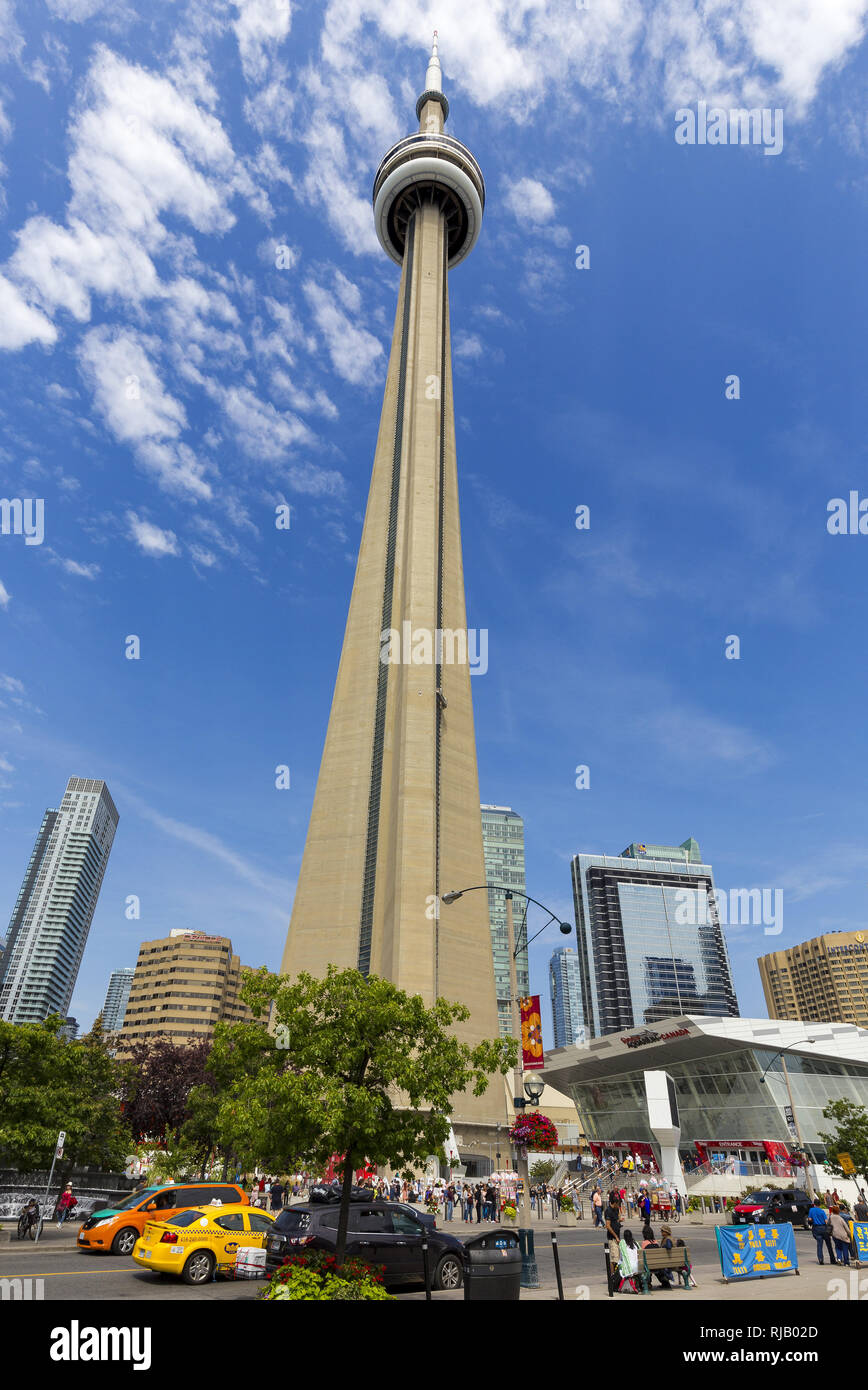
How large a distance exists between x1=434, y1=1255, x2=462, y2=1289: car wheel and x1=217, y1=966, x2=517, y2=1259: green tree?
9.66 feet

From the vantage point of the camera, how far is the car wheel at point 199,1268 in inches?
659

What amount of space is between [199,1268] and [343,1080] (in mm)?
5932

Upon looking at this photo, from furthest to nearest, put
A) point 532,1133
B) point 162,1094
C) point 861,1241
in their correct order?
point 162,1094 → point 532,1133 → point 861,1241

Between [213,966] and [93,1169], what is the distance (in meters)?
111

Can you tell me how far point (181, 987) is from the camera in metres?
150

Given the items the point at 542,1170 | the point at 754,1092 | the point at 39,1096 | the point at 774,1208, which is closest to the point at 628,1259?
the point at 39,1096

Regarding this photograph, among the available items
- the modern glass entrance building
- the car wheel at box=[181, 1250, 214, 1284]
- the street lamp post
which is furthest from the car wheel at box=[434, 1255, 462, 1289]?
the modern glass entrance building

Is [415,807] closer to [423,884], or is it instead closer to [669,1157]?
[423,884]

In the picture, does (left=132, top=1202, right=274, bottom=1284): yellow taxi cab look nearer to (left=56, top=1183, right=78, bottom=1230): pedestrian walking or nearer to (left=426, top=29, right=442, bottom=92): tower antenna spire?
(left=56, top=1183, right=78, bottom=1230): pedestrian walking

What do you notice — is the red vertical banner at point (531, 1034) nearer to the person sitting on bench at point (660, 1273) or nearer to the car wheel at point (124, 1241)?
the person sitting on bench at point (660, 1273)

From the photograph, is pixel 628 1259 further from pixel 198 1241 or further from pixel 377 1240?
pixel 198 1241

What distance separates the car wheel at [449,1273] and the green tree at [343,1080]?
294cm

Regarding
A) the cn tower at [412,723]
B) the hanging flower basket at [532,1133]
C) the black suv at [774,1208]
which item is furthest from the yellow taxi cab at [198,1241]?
the cn tower at [412,723]
